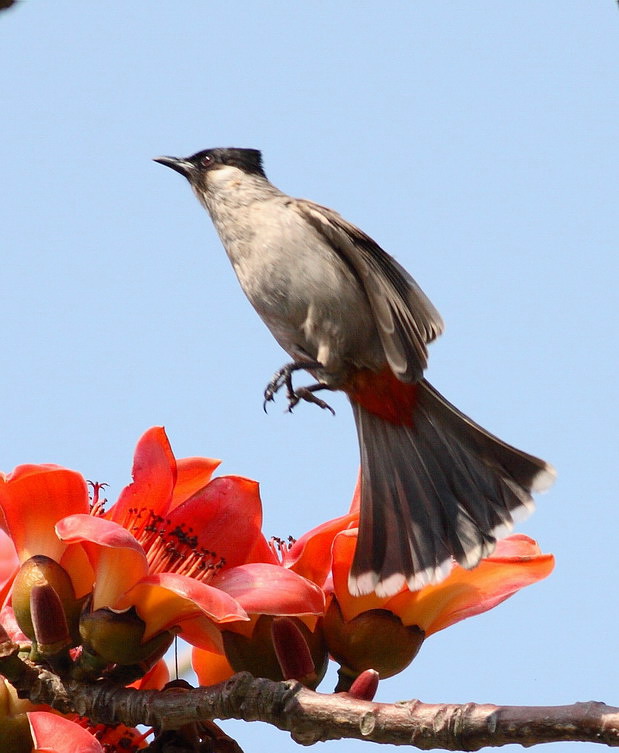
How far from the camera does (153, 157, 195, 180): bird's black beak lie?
4.83 meters

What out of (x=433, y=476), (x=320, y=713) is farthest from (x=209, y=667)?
(x=433, y=476)

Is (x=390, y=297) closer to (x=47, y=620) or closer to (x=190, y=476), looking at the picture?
(x=190, y=476)

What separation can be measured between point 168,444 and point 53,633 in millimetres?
481

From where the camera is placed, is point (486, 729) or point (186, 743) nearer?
point (486, 729)

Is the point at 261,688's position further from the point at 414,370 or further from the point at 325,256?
the point at 325,256

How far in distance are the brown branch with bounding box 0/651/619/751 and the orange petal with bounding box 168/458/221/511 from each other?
526mm

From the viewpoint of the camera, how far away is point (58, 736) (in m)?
2.12

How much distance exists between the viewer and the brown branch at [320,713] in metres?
1.55

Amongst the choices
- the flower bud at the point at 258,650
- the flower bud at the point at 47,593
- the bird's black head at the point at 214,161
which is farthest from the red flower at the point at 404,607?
the bird's black head at the point at 214,161

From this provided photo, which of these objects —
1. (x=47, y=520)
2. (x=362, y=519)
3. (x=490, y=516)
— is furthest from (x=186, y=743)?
(x=490, y=516)

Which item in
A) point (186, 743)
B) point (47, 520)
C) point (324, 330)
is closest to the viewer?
point (186, 743)

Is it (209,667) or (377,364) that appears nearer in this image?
(209,667)

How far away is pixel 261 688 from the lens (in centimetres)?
196

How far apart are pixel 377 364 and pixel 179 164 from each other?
152 centimetres
